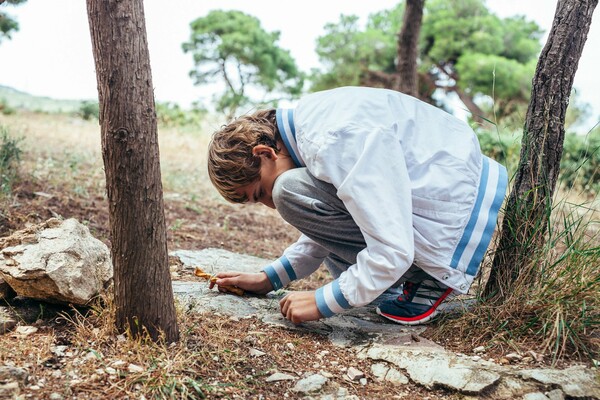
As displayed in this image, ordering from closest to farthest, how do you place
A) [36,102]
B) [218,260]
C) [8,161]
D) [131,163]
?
[131,163]
[218,260]
[8,161]
[36,102]

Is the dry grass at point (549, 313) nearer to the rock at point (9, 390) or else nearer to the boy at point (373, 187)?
the boy at point (373, 187)

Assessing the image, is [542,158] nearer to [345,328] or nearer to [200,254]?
[345,328]

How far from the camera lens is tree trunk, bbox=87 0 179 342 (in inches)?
68.5

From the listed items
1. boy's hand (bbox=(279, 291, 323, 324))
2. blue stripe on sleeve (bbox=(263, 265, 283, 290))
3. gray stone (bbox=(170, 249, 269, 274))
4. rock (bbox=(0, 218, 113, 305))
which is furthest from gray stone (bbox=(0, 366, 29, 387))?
gray stone (bbox=(170, 249, 269, 274))

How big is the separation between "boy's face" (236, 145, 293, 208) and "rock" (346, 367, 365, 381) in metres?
0.79

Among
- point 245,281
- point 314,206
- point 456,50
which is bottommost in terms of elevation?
point 245,281

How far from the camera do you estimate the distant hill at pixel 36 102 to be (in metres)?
14.8

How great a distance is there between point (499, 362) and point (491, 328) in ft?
0.66

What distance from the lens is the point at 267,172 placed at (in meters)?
2.33

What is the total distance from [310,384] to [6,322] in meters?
1.12

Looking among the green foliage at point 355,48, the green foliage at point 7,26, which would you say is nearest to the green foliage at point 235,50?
the green foliage at point 355,48

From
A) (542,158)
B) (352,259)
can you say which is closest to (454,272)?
(352,259)

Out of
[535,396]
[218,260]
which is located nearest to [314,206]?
[535,396]

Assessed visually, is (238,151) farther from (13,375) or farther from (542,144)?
(542,144)
